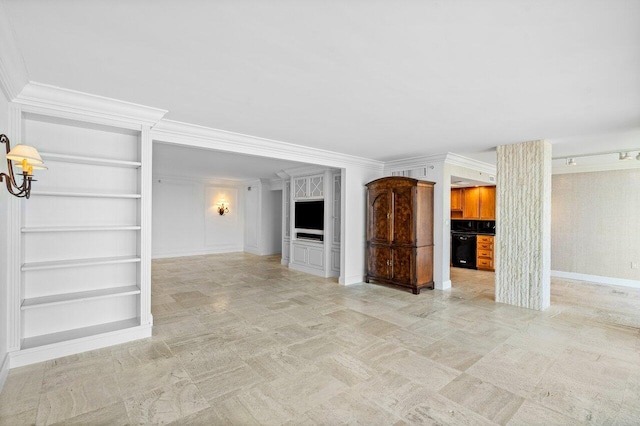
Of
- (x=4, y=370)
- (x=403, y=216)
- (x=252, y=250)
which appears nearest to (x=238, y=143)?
(x=403, y=216)

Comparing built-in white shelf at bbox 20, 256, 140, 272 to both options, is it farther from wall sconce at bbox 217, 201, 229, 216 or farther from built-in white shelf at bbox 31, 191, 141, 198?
wall sconce at bbox 217, 201, 229, 216

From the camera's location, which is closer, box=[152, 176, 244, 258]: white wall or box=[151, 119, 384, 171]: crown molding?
box=[151, 119, 384, 171]: crown molding

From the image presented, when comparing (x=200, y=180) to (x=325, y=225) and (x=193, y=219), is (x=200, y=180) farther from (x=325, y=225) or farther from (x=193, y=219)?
(x=325, y=225)

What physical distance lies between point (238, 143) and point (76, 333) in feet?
9.54

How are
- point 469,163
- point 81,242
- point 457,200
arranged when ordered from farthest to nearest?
point 457,200, point 469,163, point 81,242

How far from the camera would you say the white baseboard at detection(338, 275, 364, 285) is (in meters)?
6.12

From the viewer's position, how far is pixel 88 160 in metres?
3.16

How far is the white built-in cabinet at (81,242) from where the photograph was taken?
9.86 feet

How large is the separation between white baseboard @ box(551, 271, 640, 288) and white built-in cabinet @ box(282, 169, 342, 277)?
5070 millimetres

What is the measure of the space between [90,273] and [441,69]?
406 cm

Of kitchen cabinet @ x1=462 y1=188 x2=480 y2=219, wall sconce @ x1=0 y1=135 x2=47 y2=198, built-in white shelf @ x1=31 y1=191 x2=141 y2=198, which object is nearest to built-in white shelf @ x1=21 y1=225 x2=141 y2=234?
built-in white shelf @ x1=31 y1=191 x2=141 y2=198

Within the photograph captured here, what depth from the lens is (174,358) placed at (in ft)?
9.80

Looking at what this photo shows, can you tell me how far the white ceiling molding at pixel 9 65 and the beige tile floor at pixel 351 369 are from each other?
242 centimetres

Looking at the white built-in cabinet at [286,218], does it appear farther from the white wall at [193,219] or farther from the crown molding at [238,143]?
the white wall at [193,219]
